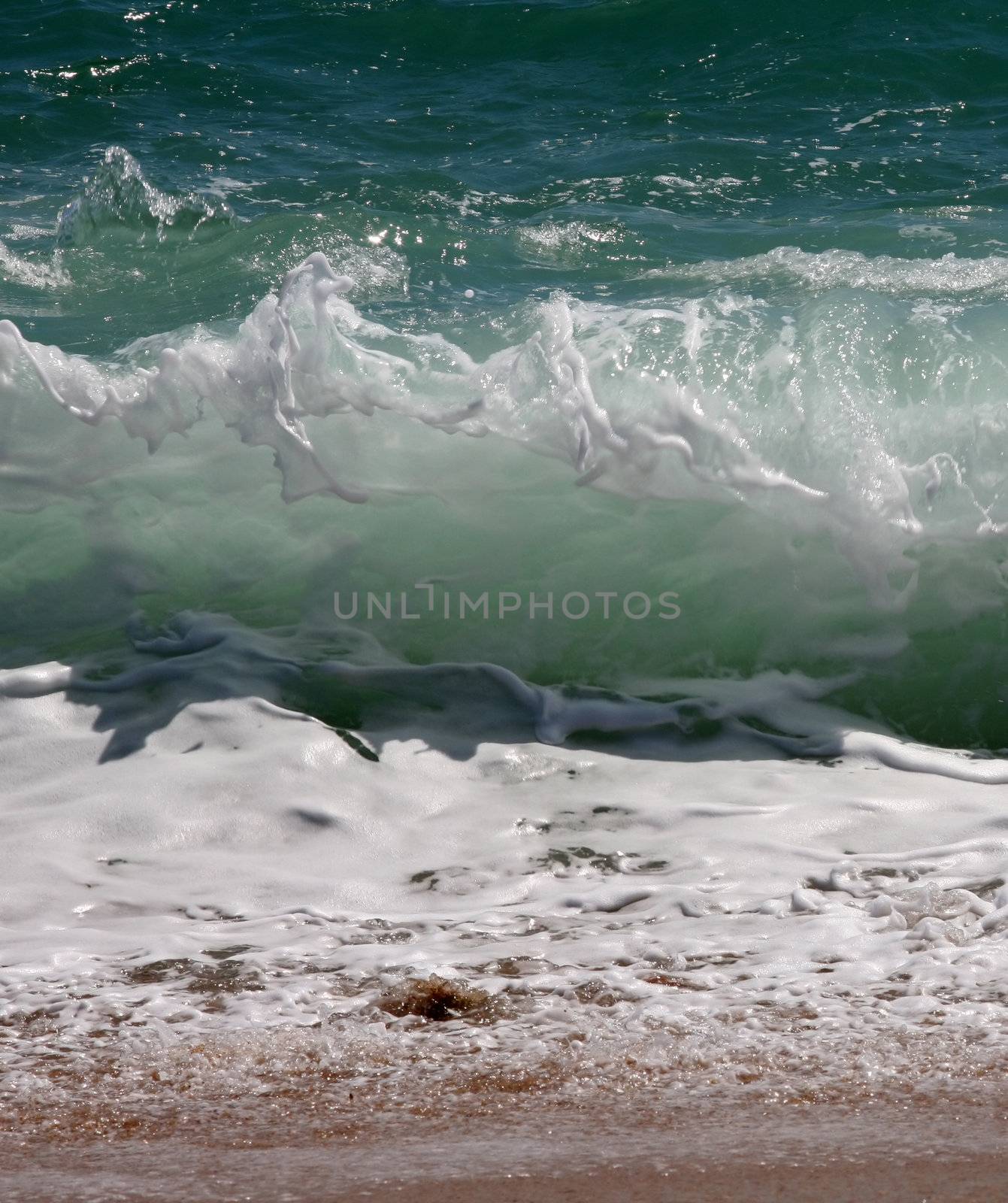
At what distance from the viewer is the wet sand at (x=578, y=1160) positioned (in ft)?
5.43

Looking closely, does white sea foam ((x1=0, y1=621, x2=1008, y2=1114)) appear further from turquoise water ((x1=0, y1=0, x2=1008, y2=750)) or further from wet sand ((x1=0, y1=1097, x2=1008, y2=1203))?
turquoise water ((x1=0, y1=0, x2=1008, y2=750))

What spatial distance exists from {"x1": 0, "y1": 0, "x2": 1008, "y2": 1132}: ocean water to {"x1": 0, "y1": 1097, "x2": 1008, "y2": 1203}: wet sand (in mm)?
108

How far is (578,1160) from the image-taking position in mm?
1751

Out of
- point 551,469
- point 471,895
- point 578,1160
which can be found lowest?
point 471,895

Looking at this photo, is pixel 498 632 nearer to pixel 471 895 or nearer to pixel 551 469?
pixel 551 469

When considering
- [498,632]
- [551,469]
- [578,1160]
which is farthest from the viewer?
[551,469]

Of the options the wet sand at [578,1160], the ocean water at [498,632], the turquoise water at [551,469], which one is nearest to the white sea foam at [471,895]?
the ocean water at [498,632]

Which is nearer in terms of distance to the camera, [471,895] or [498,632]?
[471,895]

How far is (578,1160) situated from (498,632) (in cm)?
252

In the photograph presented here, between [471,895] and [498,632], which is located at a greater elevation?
[498,632]

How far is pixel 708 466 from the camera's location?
4176 millimetres

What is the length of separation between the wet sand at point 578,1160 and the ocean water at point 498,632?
0.11 meters

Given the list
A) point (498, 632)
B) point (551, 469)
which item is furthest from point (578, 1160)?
point (551, 469)

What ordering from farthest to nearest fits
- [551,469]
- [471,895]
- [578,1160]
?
1. [551,469]
2. [471,895]
3. [578,1160]
